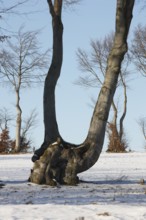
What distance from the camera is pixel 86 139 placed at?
1131cm

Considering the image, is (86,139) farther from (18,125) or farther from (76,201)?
(18,125)

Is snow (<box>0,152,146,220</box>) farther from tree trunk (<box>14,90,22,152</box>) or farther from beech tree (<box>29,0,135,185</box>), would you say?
tree trunk (<box>14,90,22,152</box>)

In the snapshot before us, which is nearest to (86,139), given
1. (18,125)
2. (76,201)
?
(76,201)

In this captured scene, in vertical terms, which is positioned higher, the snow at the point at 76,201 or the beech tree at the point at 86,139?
the beech tree at the point at 86,139

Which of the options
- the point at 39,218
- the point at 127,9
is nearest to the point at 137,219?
the point at 39,218

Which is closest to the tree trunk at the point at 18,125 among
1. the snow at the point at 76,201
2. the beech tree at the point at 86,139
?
the snow at the point at 76,201

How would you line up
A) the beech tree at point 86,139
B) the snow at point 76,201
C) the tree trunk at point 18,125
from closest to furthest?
the snow at point 76,201 → the beech tree at point 86,139 → the tree trunk at point 18,125

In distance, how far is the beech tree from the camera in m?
10.8

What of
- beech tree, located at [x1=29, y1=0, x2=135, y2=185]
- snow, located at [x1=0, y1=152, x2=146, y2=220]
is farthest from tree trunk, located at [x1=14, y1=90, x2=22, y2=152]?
beech tree, located at [x1=29, y1=0, x2=135, y2=185]

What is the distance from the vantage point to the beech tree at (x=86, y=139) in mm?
10797

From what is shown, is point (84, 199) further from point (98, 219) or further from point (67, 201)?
point (98, 219)

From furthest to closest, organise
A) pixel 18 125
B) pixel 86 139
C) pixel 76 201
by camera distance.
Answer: pixel 18 125, pixel 86 139, pixel 76 201

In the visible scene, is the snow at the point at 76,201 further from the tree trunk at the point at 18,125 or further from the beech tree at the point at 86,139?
the tree trunk at the point at 18,125

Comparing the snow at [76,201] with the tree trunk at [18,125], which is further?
the tree trunk at [18,125]
